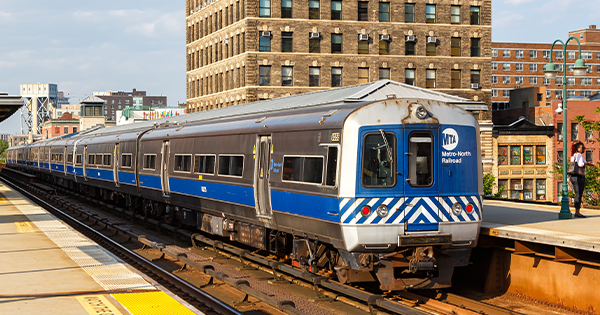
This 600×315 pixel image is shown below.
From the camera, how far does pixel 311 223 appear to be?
13.2m

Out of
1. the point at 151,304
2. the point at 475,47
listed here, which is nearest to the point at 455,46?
the point at 475,47

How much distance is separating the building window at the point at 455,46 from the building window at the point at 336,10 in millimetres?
10162

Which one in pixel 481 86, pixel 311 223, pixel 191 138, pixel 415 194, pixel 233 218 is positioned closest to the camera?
pixel 415 194

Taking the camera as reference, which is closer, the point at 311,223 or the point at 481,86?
the point at 311,223

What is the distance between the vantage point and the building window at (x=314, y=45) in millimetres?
56969

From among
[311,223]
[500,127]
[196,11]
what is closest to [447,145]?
[311,223]

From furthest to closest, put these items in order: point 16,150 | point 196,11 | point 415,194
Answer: point 16,150, point 196,11, point 415,194

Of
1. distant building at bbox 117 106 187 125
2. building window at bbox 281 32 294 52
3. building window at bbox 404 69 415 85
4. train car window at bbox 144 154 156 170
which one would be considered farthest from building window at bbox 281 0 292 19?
distant building at bbox 117 106 187 125

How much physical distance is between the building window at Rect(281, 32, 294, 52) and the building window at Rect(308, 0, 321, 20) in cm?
228

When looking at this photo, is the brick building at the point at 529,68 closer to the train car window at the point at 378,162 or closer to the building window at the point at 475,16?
the building window at the point at 475,16

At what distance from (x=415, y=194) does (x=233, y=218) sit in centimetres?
671

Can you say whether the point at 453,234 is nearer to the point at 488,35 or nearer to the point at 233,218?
the point at 233,218

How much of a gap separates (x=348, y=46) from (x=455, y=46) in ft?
31.7

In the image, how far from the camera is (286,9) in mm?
56344
